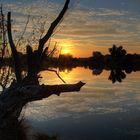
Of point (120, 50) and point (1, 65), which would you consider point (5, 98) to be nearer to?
point (1, 65)

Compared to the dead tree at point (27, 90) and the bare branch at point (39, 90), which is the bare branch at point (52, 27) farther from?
the bare branch at point (39, 90)

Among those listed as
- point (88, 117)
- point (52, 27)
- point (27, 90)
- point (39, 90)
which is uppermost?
point (52, 27)

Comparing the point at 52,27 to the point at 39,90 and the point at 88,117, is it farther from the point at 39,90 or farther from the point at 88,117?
the point at 88,117

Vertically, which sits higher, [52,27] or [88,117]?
[52,27]

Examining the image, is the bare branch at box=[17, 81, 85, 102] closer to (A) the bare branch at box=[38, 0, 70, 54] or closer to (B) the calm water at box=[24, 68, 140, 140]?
(A) the bare branch at box=[38, 0, 70, 54]

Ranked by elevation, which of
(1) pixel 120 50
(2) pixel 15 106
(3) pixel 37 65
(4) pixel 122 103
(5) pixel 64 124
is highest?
(3) pixel 37 65

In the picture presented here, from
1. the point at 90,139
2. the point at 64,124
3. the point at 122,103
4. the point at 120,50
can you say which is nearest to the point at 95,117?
the point at 64,124

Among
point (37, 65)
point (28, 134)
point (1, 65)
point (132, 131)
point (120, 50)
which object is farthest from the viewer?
point (120, 50)

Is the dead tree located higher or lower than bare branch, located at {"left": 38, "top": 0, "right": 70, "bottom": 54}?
lower

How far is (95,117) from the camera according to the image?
32.0m

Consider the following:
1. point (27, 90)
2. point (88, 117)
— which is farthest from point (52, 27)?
point (88, 117)

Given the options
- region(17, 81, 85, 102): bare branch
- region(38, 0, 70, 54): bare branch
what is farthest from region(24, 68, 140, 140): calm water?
region(38, 0, 70, 54): bare branch

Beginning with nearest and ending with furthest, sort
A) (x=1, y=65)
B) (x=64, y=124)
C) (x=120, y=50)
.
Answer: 1. (x=1, y=65)
2. (x=64, y=124)
3. (x=120, y=50)

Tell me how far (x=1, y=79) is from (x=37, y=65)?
11725 millimetres
